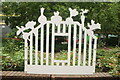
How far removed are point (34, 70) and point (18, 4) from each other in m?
5.11

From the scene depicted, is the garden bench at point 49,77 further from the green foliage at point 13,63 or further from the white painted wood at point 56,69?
the green foliage at point 13,63

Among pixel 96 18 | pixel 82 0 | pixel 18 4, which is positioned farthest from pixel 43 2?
pixel 96 18

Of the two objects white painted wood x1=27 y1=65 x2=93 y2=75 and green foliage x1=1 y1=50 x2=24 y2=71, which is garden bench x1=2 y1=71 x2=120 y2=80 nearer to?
white painted wood x1=27 y1=65 x2=93 y2=75

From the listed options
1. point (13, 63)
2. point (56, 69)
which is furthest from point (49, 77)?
point (13, 63)

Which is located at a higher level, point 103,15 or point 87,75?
point 103,15

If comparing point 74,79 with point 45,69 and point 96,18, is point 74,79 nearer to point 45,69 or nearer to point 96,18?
point 45,69

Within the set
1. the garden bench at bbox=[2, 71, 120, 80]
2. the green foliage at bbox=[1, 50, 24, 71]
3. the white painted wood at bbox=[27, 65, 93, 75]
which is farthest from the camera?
the green foliage at bbox=[1, 50, 24, 71]

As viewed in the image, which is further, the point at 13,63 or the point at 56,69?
the point at 13,63

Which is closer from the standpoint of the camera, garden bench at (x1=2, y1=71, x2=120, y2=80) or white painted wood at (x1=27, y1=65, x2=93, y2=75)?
garden bench at (x1=2, y1=71, x2=120, y2=80)

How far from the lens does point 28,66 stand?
3.12 meters

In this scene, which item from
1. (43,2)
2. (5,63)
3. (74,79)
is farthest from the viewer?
(43,2)

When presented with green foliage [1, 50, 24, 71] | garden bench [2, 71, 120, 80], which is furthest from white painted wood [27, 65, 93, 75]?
green foliage [1, 50, 24, 71]

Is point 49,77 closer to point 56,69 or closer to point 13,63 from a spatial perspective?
point 56,69

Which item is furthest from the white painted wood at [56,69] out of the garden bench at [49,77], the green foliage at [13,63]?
the green foliage at [13,63]
